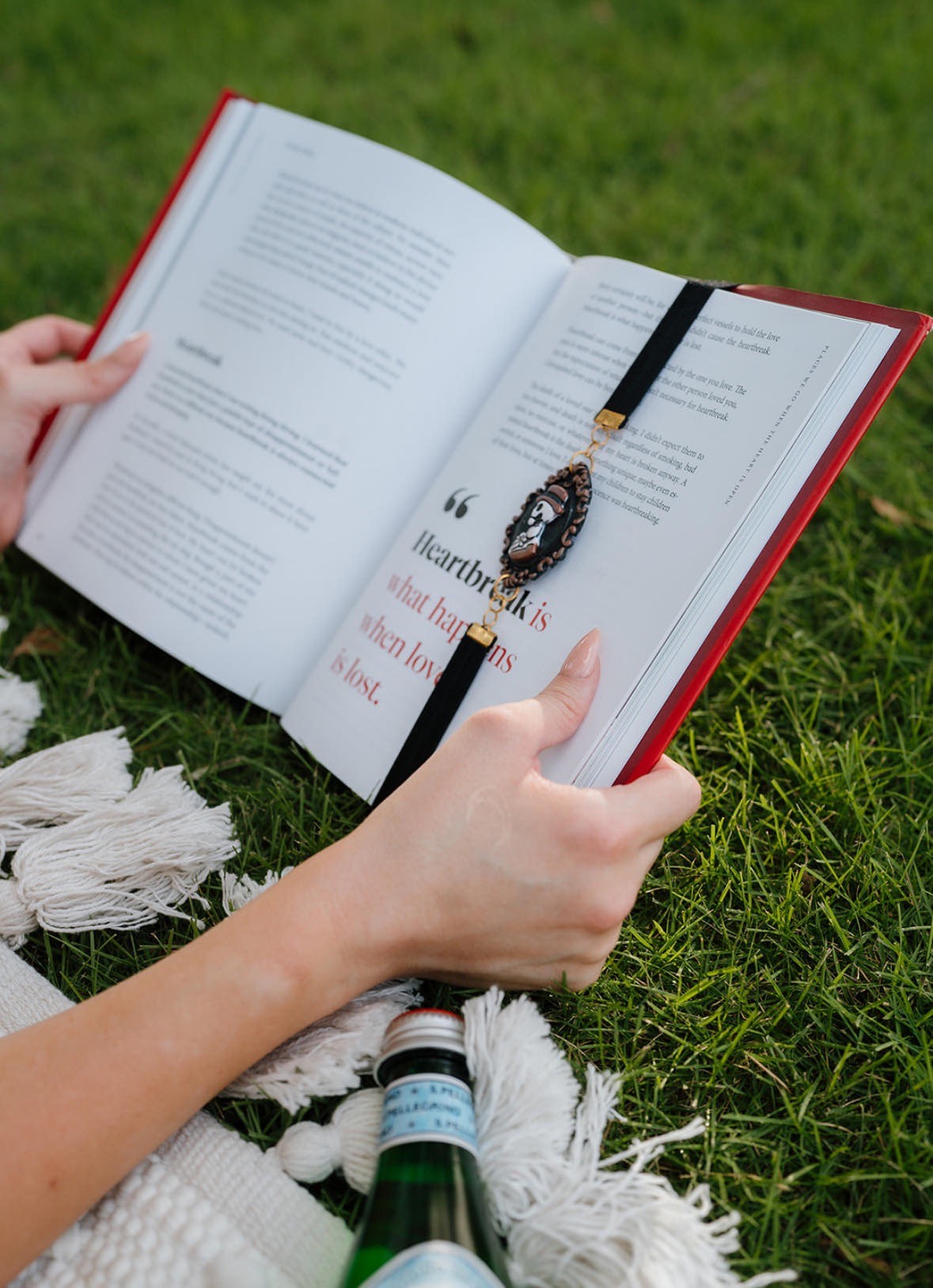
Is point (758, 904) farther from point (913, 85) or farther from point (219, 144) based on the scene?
point (913, 85)

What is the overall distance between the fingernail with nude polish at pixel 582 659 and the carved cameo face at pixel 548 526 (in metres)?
0.11

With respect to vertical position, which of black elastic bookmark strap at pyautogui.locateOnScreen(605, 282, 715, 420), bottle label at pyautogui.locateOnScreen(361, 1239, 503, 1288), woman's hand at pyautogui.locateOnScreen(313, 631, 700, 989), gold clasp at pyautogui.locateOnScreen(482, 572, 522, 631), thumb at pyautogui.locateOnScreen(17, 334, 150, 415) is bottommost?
bottle label at pyautogui.locateOnScreen(361, 1239, 503, 1288)

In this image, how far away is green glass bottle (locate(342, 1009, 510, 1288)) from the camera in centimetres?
71

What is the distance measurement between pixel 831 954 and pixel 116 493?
107 centimetres

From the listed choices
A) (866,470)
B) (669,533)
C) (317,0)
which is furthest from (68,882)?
(317,0)

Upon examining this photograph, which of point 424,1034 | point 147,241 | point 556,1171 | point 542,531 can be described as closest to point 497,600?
point 542,531

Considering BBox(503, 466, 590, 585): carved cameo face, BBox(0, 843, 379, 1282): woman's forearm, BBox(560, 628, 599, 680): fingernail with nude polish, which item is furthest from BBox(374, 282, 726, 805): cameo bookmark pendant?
BBox(0, 843, 379, 1282): woman's forearm

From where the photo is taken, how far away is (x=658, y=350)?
1074mm

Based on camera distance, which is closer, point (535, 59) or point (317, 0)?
point (535, 59)

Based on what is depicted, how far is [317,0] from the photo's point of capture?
8.48 feet

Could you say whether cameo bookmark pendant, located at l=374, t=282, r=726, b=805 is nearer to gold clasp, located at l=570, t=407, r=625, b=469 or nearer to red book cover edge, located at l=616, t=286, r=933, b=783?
gold clasp, located at l=570, t=407, r=625, b=469

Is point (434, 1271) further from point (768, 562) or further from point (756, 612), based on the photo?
point (756, 612)

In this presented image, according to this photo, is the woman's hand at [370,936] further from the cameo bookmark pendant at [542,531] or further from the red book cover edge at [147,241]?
the red book cover edge at [147,241]

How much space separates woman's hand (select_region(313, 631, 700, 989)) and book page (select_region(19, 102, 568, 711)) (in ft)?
1.41
